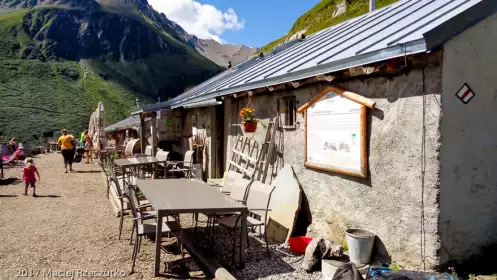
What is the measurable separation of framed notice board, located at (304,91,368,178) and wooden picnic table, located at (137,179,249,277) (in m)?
1.42

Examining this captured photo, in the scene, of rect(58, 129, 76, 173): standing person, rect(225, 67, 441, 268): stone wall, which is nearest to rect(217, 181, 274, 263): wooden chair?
rect(225, 67, 441, 268): stone wall

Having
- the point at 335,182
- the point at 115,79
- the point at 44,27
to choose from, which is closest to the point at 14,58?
the point at 115,79

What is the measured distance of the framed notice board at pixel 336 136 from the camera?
4832 millimetres

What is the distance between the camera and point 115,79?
91500mm

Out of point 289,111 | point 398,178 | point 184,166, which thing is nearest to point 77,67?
point 184,166

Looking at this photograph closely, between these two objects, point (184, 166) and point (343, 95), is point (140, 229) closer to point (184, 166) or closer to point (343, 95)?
point (343, 95)

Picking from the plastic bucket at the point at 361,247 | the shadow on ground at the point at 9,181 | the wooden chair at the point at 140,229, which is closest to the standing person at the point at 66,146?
the shadow on ground at the point at 9,181

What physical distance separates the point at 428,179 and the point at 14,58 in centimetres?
9074

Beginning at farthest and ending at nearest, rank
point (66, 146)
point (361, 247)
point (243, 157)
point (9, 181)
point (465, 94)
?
point (66, 146), point (9, 181), point (243, 157), point (361, 247), point (465, 94)

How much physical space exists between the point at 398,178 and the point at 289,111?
2.70 m

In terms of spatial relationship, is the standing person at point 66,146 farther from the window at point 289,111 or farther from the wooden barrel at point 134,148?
the window at point 289,111

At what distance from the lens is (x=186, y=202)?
4879 millimetres

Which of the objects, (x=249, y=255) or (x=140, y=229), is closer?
(x=140, y=229)

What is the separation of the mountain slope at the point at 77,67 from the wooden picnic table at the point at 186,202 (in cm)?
5015
